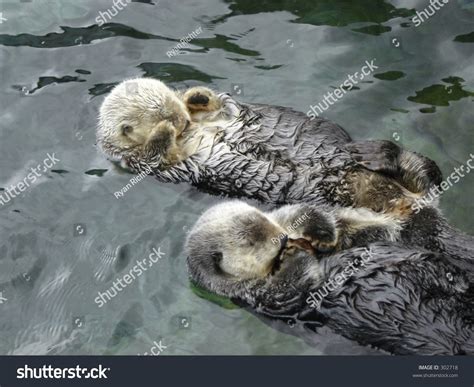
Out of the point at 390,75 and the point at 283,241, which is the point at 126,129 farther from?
the point at 390,75

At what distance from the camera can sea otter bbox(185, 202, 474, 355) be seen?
198 inches

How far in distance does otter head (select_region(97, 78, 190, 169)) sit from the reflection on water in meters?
0.22

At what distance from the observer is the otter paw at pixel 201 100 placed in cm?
700

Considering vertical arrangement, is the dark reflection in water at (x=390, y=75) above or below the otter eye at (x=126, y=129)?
above

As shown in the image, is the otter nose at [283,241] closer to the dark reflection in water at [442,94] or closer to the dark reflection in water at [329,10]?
the dark reflection in water at [442,94]

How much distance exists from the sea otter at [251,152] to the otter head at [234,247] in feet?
2.06

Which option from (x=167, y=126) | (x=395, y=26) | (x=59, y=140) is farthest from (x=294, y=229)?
(x=395, y=26)

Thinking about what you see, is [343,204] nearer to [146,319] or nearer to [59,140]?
[146,319]

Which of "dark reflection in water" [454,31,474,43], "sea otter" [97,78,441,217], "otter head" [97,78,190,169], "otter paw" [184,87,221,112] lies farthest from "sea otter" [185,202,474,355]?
"dark reflection in water" [454,31,474,43]

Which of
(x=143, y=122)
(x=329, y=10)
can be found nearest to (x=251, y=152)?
(x=143, y=122)

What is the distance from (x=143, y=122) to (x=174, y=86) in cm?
99

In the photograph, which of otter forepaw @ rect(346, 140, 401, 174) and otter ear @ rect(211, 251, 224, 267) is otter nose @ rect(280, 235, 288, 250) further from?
otter forepaw @ rect(346, 140, 401, 174)

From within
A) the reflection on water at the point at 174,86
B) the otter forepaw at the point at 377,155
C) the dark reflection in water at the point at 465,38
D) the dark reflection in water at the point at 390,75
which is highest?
the dark reflection in water at the point at 465,38

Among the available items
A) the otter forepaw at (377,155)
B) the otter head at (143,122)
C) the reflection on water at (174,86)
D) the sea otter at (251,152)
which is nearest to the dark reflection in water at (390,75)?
the reflection on water at (174,86)
